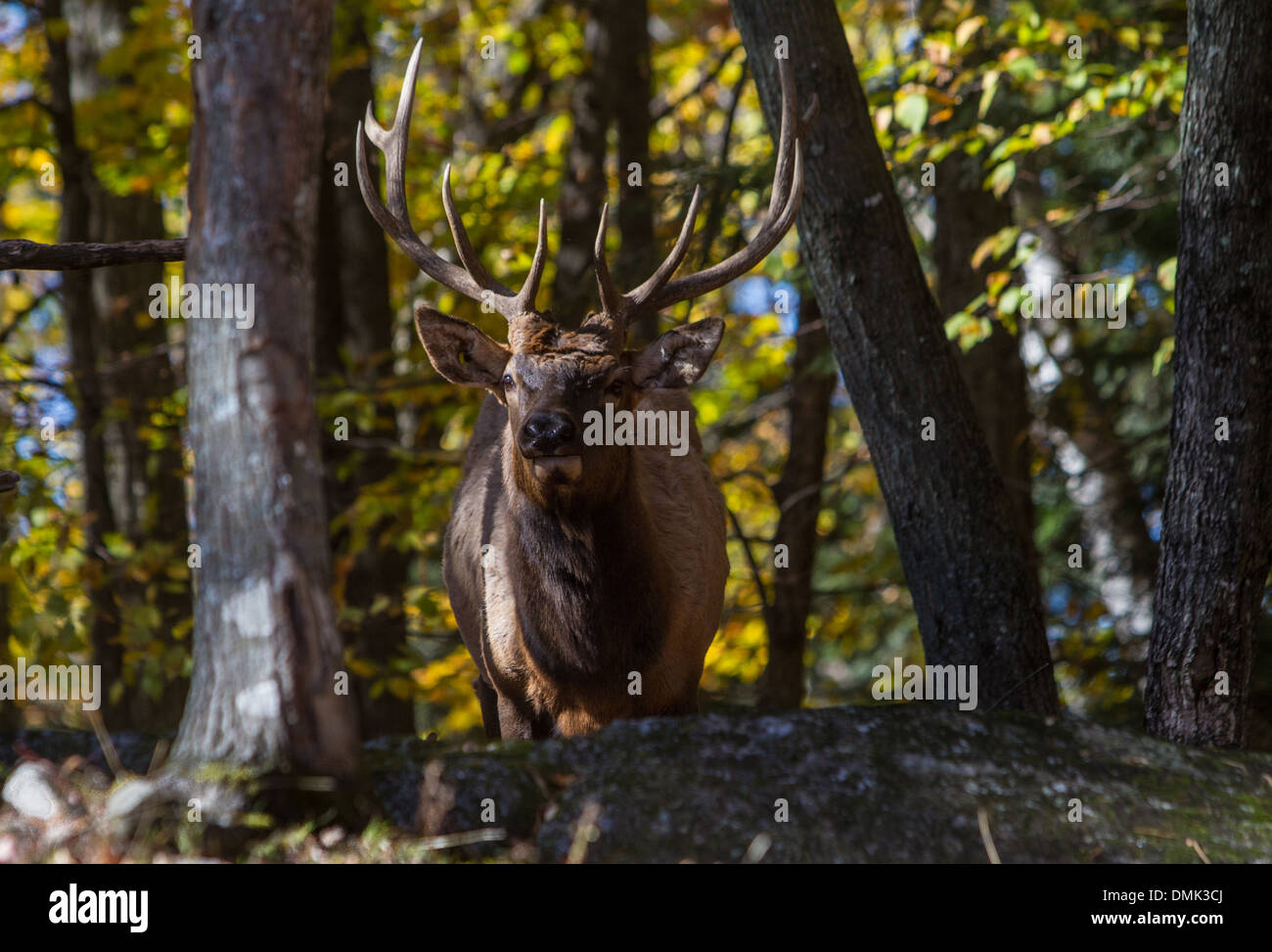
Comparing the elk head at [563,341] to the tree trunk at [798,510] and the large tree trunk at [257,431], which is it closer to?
the large tree trunk at [257,431]

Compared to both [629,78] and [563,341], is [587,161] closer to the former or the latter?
[629,78]

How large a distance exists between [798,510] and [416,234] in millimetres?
5453

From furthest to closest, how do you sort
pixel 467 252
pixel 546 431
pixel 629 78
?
pixel 629 78 → pixel 467 252 → pixel 546 431

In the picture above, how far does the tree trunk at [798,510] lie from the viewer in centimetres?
1072

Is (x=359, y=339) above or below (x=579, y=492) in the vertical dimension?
above

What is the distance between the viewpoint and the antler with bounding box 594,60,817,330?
6.34 m

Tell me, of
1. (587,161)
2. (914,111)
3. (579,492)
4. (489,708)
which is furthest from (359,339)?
(579,492)

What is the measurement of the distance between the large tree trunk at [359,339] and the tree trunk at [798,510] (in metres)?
3.03

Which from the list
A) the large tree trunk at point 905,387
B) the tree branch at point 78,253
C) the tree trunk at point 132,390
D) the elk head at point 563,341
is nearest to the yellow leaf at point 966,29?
the large tree trunk at point 905,387

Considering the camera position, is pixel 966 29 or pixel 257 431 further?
pixel 966 29

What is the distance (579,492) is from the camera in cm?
625

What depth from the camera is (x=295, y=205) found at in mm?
4203
